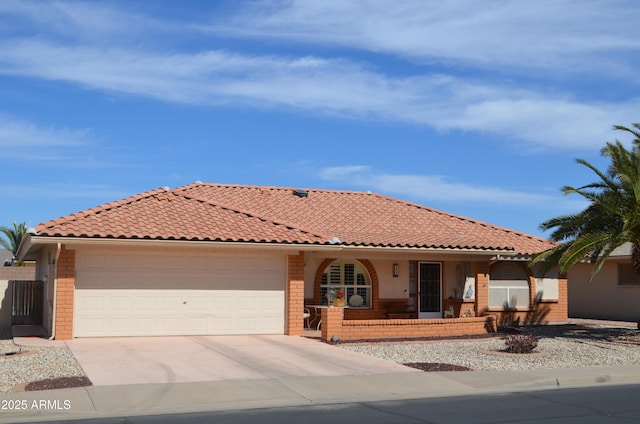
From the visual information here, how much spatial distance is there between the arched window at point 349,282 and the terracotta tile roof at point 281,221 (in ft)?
4.59

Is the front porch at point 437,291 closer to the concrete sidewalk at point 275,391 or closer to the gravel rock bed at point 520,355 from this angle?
the gravel rock bed at point 520,355

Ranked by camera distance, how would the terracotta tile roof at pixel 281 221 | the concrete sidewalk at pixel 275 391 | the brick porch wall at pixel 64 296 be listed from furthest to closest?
the terracotta tile roof at pixel 281 221, the brick porch wall at pixel 64 296, the concrete sidewalk at pixel 275 391

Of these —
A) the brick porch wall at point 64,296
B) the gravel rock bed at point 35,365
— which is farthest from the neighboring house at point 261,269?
the gravel rock bed at point 35,365

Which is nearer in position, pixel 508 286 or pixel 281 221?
pixel 281 221

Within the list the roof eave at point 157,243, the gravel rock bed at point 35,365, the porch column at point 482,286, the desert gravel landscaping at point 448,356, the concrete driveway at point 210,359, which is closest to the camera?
the gravel rock bed at point 35,365

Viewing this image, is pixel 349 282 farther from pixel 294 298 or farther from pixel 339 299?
pixel 294 298

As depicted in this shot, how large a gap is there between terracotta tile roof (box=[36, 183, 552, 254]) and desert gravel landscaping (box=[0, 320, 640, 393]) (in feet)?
11.2

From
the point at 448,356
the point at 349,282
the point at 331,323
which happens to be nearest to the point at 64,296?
the point at 331,323

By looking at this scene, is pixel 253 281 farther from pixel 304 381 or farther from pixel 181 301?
pixel 304 381

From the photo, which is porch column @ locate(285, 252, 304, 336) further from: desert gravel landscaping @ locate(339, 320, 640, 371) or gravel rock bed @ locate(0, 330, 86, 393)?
gravel rock bed @ locate(0, 330, 86, 393)

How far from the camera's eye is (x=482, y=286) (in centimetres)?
2573

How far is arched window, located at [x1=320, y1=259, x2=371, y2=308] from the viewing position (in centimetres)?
2569

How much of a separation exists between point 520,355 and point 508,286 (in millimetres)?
10298

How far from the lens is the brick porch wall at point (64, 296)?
63.6ft
